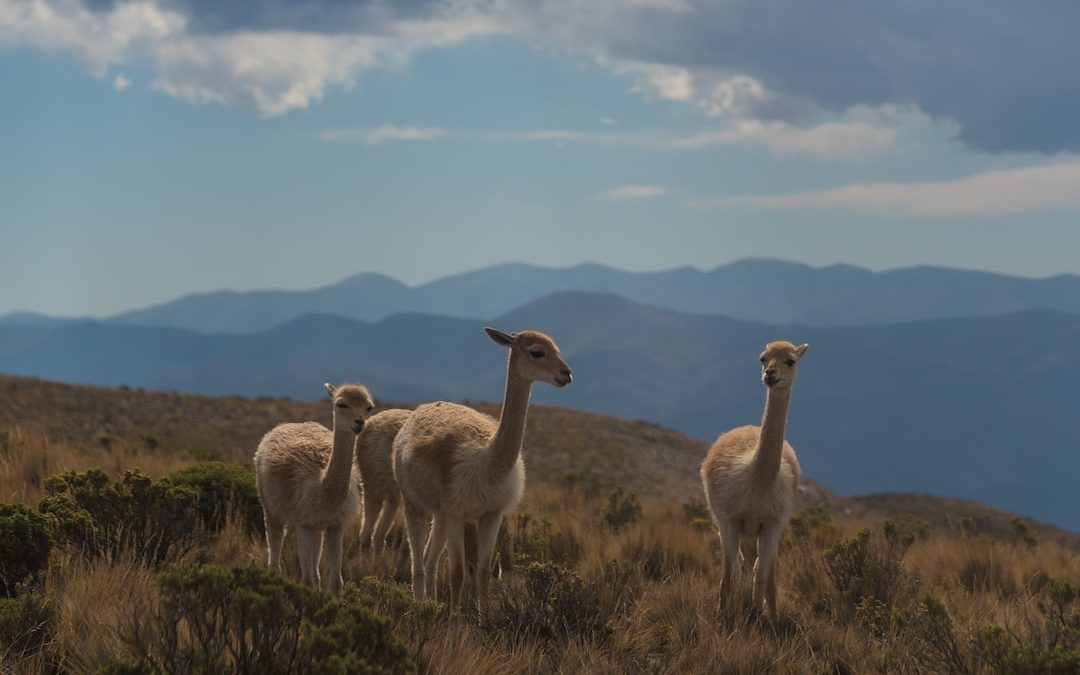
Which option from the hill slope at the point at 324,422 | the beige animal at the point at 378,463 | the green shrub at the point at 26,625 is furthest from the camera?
the hill slope at the point at 324,422

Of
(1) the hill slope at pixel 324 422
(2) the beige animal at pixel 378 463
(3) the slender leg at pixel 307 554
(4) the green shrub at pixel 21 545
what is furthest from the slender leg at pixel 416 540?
(1) the hill slope at pixel 324 422

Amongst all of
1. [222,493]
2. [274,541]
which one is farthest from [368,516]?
[222,493]

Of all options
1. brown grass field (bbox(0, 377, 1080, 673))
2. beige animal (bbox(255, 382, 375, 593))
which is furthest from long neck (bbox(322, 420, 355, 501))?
brown grass field (bbox(0, 377, 1080, 673))

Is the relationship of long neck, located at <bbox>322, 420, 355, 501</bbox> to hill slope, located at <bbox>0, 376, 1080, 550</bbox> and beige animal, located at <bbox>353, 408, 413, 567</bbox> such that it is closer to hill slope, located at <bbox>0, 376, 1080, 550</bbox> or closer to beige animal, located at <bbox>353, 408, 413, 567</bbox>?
beige animal, located at <bbox>353, 408, 413, 567</bbox>

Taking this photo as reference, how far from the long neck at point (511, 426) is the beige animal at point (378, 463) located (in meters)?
1.68

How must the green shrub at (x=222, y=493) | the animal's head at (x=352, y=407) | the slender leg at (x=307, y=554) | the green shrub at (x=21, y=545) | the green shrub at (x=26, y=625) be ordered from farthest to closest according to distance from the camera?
the green shrub at (x=222, y=493) → the slender leg at (x=307, y=554) → the animal's head at (x=352, y=407) → the green shrub at (x=21, y=545) → the green shrub at (x=26, y=625)

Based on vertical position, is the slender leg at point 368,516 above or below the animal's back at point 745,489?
below

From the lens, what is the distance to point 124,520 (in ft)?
23.4

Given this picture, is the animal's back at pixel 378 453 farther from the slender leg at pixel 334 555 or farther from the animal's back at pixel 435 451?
the slender leg at pixel 334 555

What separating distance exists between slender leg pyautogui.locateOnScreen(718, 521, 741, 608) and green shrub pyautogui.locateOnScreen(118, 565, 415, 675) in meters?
3.43

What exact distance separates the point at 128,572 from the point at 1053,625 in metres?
5.87

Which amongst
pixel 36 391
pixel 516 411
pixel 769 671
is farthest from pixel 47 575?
pixel 36 391

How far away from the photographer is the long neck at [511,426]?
696 cm

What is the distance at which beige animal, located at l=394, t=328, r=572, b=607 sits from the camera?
6931mm
